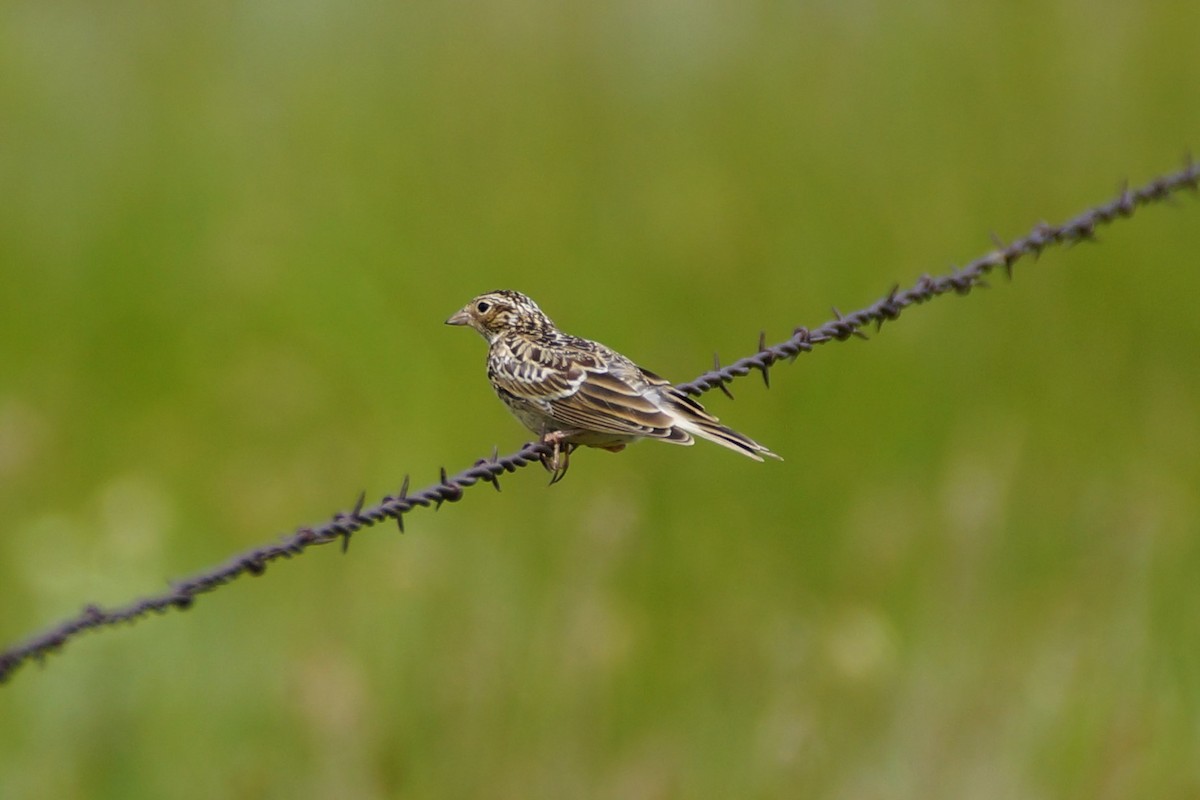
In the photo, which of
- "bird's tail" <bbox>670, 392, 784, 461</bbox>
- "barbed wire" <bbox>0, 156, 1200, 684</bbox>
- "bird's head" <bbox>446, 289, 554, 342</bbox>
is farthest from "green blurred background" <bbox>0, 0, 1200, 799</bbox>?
"barbed wire" <bbox>0, 156, 1200, 684</bbox>

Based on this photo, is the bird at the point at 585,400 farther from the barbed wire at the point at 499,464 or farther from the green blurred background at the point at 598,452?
the green blurred background at the point at 598,452

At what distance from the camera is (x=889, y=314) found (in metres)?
4.55

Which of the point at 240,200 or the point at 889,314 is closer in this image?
the point at 889,314

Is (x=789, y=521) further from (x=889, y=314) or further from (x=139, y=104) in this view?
(x=139, y=104)

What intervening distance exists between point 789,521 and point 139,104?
543 centimetres

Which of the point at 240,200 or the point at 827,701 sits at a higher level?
the point at 240,200

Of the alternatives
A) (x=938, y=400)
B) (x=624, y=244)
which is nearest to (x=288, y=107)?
(x=624, y=244)

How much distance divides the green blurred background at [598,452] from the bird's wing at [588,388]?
1.21 metres

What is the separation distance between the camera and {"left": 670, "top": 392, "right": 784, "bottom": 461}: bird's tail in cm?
470

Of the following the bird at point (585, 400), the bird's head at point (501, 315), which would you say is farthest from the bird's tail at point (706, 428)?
the bird's head at point (501, 315)

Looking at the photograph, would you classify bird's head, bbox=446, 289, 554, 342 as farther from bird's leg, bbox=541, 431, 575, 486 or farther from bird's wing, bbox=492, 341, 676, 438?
bird's leg, bbox=541, 431, 575, 486

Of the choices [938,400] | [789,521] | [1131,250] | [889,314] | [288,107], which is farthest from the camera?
[288,107]

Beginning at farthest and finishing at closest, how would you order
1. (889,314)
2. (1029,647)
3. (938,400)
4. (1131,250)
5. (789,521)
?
(1131,250) → (938,400) → (789,521) → (1029,647) → (889,314)

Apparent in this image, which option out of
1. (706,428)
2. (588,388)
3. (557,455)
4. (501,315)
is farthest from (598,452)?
(557,455)
